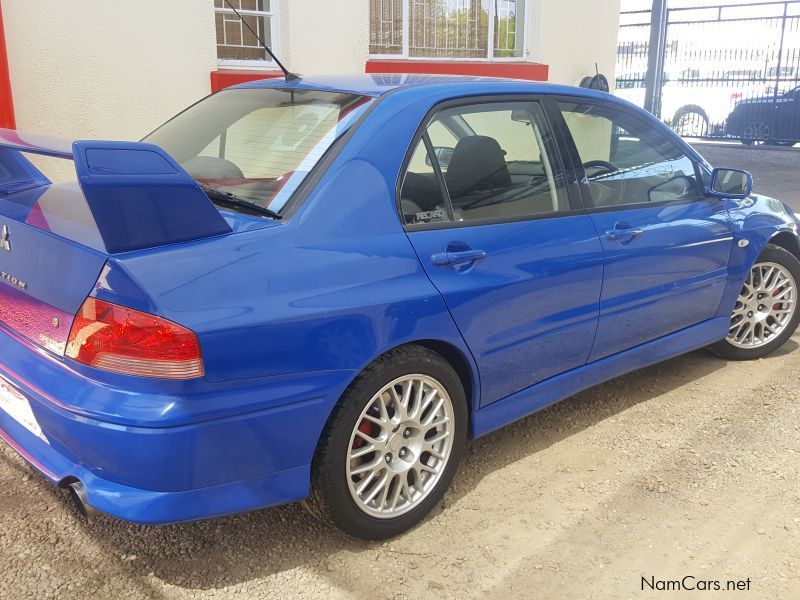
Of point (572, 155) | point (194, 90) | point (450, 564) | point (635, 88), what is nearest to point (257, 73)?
point (194, 90)

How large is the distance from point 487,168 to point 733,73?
1813 centimetres

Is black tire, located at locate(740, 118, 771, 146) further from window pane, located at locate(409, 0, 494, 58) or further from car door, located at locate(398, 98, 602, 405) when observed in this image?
car door, located at locate(398, 98, 602, 405)

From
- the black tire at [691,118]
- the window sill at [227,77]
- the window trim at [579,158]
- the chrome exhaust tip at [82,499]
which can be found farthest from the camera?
the black tire at [691,118]

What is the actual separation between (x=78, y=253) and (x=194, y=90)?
4.87m

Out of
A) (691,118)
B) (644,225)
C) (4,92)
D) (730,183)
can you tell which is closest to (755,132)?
(691,118)

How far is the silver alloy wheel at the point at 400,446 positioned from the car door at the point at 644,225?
38.0 inches

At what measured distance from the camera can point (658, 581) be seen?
2625 millimetres

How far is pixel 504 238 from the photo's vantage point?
2.99 meters

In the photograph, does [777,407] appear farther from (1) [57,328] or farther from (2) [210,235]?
(1) [57,328]

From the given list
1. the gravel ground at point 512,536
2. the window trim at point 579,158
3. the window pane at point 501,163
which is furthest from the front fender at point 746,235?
the window pane at point 501,163

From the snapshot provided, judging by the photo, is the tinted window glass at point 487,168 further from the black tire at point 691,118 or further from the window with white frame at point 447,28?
the black tire at point 691,118

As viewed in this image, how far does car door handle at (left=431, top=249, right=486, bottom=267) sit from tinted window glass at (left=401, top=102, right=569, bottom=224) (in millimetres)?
139

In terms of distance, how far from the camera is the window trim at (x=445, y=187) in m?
2.77

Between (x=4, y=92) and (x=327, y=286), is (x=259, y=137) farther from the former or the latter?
(x=4, y=92)
